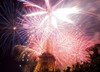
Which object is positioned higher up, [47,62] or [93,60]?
[47,62]

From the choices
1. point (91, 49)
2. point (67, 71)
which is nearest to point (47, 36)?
point (67, 71)

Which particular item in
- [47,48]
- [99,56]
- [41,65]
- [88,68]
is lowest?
[88,68]

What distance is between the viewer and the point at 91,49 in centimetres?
2562

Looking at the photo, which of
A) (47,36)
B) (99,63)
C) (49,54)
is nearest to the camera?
(99,63)

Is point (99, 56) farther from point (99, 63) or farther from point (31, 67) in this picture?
point (31, 67)

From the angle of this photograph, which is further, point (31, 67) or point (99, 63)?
point (31, 67)

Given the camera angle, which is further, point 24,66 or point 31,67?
point 31,67

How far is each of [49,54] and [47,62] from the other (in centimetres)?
284

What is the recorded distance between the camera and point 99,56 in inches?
960

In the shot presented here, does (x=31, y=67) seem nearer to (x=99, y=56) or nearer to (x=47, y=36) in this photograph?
(x=47, y=36)

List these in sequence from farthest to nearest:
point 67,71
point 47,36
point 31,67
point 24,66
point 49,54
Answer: point 31,67 → point 24,66 → point 49,54 → point 47,36 → point 67,71

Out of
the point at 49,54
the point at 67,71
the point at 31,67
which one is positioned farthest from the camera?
the point at 31,67

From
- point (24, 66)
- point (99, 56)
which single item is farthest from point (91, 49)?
point (24, 66)

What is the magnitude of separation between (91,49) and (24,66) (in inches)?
1838
